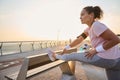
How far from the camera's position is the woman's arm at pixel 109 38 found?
162 centimetres

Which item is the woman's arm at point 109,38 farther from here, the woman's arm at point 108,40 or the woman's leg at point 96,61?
the woman's leg at point 96,61

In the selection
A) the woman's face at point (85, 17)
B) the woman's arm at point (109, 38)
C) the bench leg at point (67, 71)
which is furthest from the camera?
the bench leg at point (67, 71)

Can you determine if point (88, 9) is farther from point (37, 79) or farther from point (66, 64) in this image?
point (37, 79)

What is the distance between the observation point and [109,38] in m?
1.64

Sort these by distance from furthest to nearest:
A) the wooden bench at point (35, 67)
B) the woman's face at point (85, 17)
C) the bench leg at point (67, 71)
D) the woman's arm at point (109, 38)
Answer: the bench leg at point (67, 71), the woman's face at point (85, 17), the wooden bench at point (35, 67), the woman's arm at point (109, 38)

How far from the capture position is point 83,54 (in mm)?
1787

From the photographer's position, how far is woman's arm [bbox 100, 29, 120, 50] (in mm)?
1622

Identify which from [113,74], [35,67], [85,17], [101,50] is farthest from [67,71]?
[101,50]

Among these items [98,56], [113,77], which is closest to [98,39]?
[98,56]

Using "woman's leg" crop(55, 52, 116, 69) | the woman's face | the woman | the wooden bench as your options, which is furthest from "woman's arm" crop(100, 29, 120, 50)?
the wooden bench

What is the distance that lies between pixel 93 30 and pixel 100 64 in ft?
1.21

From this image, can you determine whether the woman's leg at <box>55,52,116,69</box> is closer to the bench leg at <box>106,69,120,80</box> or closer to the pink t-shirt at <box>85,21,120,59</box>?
the pink t-shirt at <box>85,21,120,59</box>

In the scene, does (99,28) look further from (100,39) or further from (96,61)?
(96,61)

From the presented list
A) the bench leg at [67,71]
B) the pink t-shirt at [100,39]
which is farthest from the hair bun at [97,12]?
the bench leg at [67,71]
